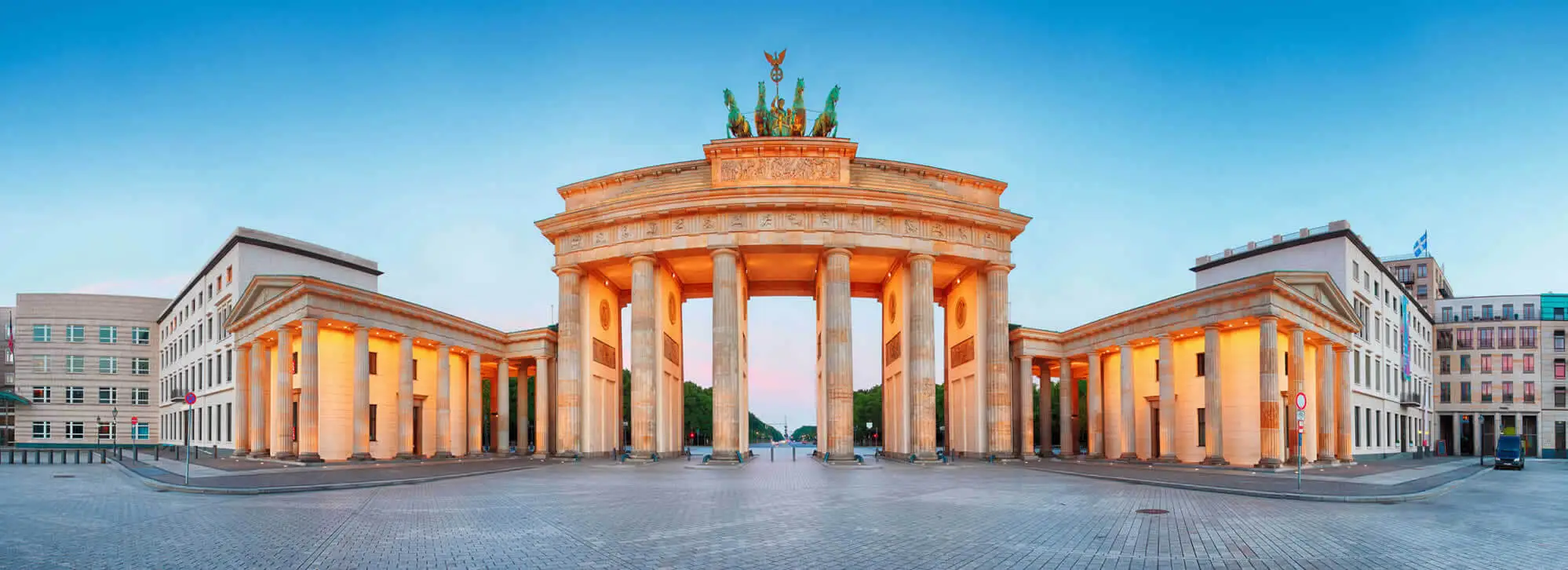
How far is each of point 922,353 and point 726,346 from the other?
35.1 ft

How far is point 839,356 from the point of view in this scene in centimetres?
4888

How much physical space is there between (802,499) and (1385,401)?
2164 inches

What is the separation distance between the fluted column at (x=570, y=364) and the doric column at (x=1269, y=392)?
35144 millimetres

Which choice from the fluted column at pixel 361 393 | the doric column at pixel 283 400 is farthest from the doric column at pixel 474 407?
the doric column at pixel 283 400

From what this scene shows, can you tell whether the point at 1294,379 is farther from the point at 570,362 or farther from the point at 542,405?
the point at 542,405

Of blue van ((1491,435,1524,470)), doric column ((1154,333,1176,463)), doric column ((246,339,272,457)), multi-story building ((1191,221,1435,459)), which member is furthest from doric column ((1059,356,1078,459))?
doric column ((246,339,272,457))

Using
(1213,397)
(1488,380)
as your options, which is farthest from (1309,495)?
(1488,380)

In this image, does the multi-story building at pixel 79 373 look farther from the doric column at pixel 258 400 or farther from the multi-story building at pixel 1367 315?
the multi-story building at pixel 1367 315

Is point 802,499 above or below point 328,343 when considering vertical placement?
below

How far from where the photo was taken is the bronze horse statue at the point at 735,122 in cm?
5378

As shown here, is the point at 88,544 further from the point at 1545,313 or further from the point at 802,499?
the point at 1545,313

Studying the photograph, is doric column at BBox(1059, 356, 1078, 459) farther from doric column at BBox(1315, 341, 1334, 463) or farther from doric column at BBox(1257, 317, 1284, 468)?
doric column at BBox(1257, 317, 1284, 468)

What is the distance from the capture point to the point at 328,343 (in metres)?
47.1

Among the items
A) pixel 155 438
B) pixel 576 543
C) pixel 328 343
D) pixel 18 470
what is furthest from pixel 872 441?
pixel 576 543
